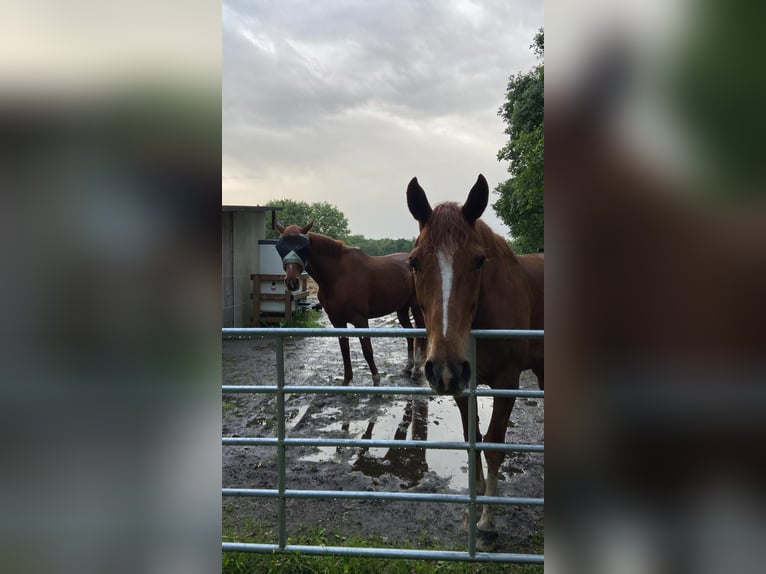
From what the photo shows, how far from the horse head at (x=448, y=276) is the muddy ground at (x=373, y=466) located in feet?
4.12

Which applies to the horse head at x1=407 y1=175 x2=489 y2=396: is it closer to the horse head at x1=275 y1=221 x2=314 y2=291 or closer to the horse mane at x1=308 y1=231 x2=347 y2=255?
the horse head at x1=275 y1=221 x2=314 y2=291

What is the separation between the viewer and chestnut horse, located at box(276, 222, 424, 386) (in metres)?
5.31

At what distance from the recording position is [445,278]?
171 centimetres

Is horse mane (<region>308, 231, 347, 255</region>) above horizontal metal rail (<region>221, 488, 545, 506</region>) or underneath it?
above

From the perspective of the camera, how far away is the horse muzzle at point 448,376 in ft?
5.08

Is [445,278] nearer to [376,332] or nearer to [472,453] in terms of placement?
[376,332]

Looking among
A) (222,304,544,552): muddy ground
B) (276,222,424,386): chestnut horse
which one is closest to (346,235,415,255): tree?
(276,222,424,386): chestnut horse

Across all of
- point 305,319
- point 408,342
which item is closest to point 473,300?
point 408,342

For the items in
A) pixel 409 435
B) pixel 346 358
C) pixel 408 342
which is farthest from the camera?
pixel 408 342

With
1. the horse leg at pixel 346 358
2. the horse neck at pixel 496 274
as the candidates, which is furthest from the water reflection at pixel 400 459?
the horse neck at pixel 496 274

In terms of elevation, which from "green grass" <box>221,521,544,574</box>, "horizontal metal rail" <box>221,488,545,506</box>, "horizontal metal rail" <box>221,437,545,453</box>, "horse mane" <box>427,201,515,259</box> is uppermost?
"horse mane" <box>427,201,515,259</box>

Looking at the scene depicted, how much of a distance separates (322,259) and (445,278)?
3.98 meters
